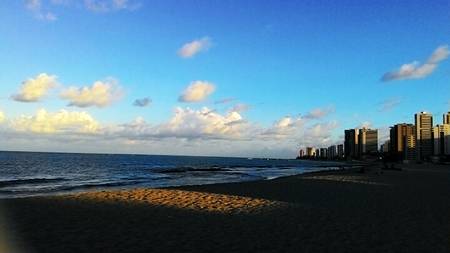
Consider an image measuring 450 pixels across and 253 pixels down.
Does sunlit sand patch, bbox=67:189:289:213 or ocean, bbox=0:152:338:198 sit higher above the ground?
sunlit sand patch, bbox=67:189:289:213

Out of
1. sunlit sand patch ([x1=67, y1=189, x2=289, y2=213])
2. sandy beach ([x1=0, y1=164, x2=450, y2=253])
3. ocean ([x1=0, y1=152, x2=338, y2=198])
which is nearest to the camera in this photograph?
sandy beach ([x1=0, y1=164, x2=450, y2=253])

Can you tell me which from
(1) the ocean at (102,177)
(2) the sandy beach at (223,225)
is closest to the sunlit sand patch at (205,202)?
(2) the sandy beach at (223,225)

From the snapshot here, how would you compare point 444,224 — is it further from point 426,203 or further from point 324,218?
point 426,203

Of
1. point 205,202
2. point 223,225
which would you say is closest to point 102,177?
point 205,202

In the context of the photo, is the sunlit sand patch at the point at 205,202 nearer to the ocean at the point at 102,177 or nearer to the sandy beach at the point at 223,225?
the sandy beach at the point at 223,225

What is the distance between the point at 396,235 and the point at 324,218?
10.1ft

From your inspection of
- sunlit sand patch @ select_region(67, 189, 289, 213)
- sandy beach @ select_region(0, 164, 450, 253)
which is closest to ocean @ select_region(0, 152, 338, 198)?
sunlit sand patch @ select_region(67, 189, 289, 213)

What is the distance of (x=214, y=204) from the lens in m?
17.5

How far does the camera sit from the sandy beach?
9602 millimetres

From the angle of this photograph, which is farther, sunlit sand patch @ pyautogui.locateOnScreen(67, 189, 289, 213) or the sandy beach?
sunlit sand patch @ pyautogui.locateOnScreen(67, 189, 289, 213)

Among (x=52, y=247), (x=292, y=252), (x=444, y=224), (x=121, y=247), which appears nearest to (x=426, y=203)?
(x=444, y=224)

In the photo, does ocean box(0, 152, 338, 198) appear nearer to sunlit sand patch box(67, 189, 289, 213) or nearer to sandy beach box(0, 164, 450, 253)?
sunlit sand patch box(67, 189, 289, 213)

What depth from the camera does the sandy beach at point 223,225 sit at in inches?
378

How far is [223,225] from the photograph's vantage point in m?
12.3
